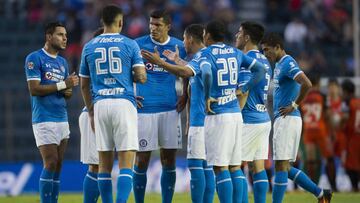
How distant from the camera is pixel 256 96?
1620cm

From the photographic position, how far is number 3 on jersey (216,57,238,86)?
14859 millimetres

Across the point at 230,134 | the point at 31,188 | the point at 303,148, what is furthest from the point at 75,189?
the point at 230,134

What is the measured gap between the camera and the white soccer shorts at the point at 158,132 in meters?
15.9

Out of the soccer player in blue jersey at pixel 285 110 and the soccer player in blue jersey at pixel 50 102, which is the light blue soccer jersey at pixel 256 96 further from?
the soccer player in blue jersey at pixel 50 102

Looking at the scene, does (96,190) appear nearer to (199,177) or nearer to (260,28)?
(199,177)

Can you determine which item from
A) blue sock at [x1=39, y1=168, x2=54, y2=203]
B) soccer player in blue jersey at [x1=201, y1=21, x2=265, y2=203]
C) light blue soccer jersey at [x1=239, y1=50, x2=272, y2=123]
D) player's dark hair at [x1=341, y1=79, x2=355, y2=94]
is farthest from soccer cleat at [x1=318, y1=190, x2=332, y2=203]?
player's dark hair at [x1=341, y1=79, x2=355, y2=94]

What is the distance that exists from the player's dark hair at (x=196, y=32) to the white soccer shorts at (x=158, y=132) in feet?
3.73

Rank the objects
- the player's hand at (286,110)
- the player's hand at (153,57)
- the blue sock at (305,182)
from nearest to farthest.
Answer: the player's hand at (153,57)
the player's hand at (286,110)
the blue sock at (305,182)

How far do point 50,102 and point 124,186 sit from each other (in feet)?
7.64

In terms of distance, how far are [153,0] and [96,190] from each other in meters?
16.7

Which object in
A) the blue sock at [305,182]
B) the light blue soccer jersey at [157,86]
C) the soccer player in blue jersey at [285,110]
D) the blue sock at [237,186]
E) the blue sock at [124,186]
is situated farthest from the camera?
the blue sock at [305,182]

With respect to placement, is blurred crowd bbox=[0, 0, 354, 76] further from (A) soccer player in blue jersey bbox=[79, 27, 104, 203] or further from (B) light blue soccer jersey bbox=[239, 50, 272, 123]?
(A) soccer player in blue jersey bbox=[79, 27, 104, 203]

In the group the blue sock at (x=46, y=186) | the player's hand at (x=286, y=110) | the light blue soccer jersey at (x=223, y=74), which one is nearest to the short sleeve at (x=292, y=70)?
the player's hand at (x=286, y=110)

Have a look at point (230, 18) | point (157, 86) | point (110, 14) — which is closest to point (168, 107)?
point (157, 86)
